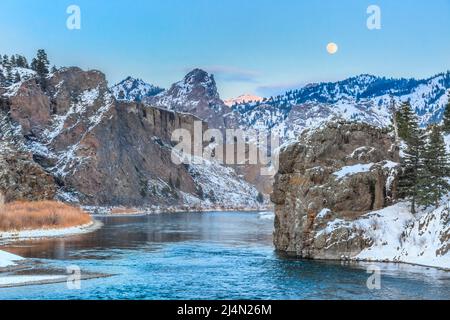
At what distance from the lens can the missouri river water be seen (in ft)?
117

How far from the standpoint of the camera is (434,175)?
56.6m

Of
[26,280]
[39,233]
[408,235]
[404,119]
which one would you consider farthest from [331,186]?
[39,233]

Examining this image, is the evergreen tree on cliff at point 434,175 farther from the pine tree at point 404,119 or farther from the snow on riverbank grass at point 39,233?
the snow on riverbank grass at point 39,233

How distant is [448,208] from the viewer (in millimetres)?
50156

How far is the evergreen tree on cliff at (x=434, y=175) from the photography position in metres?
55.7

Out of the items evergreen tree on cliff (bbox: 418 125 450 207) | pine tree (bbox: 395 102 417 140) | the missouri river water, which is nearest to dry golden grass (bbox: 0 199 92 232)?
the missouri river water

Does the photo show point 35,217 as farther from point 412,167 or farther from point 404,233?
point 404,233

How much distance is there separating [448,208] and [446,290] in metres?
15.2

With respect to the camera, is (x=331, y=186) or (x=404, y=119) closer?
(x=331, y=186)

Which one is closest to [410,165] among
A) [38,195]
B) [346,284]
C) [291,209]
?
[291,209]

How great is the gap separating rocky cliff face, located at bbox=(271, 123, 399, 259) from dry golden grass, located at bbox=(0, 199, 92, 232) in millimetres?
37964

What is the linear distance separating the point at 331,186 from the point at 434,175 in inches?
402
